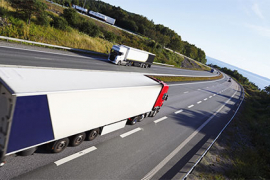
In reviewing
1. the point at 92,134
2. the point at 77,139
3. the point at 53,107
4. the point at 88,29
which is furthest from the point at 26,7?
the point at 53,107

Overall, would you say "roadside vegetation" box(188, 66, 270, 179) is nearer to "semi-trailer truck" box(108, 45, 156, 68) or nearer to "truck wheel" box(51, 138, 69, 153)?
"truck wheel" box(51, 138, 69, 153)

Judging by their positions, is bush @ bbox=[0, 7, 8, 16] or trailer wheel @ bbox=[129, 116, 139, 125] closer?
trailer wheel @ bbox=[129, 116, 139, 125]

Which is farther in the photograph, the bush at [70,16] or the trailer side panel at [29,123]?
the bush at [70,16]

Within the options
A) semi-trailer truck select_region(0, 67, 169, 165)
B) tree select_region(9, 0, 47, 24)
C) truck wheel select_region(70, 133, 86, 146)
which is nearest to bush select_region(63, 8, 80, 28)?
tree select_region(9, 0, 47, 24)

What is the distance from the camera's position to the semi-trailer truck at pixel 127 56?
90.1 feet

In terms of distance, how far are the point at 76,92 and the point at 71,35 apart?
88.5 ft

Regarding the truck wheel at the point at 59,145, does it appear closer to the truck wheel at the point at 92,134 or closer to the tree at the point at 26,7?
the truck wheel at the point at 92,134

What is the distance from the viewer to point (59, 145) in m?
6.43

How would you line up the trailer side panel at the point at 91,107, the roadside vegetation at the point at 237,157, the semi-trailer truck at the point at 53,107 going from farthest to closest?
the roadside vegetation at the point at 237,157 < the trailer side panel at the point at 91,107 < the semi-trailer truck at the point at 53,107

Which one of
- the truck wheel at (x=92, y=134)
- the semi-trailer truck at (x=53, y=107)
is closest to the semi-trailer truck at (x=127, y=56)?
the semi-trailer truck at (x=53, y=107)

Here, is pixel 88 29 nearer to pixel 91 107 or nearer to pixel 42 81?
pixel 91 107

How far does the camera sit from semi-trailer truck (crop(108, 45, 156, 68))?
2745cm

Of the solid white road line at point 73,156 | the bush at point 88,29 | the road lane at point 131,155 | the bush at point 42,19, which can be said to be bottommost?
the solid white road line at point 73,156

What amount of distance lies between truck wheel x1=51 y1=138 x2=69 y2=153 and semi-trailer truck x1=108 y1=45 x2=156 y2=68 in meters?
22.1
